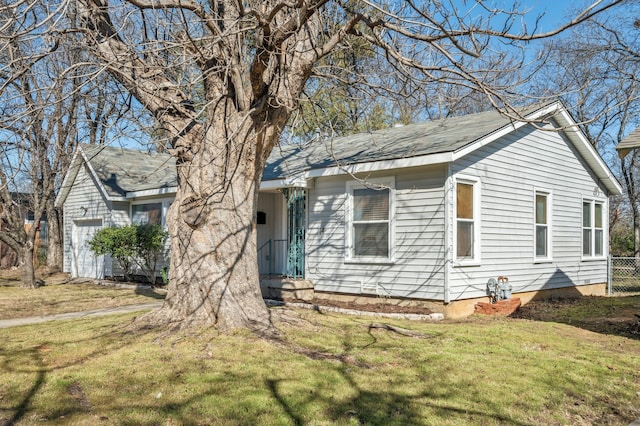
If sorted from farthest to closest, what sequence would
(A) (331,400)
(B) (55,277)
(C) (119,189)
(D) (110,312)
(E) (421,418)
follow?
(B) (55,277)
(C) (119,189)
(D) (110,312)
(A) (331,400)
(E) (421,418)

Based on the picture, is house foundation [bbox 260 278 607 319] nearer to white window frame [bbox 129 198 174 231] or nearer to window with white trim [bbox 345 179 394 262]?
window with white trim [bbox 345 179 394 262]

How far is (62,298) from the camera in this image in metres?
13.5

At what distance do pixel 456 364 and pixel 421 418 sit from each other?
1.93m

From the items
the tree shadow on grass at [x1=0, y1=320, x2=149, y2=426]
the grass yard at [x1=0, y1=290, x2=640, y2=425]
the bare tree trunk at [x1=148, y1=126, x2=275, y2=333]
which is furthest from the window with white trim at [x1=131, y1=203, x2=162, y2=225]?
the bare tree trunk at [x1=148, y1=126, x2=275, y2=333]

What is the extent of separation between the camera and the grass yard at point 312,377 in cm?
472

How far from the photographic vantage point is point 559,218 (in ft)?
45.9

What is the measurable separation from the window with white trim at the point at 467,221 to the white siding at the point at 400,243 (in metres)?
0.46

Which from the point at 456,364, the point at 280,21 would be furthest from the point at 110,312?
the point at 456,364

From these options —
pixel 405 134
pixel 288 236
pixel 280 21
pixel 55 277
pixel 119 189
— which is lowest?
pixel 55 277

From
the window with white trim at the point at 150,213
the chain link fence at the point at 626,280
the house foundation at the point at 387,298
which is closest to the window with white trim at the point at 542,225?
the house foundation at the point at 387,298

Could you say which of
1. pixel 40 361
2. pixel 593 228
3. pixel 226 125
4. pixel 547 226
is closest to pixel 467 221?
pixel 547 226

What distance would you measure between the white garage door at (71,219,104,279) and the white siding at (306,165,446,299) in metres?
9.81

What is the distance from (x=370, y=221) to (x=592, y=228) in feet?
25.5

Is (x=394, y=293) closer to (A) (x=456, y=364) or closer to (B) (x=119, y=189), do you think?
(A) (x=456, y=364)
